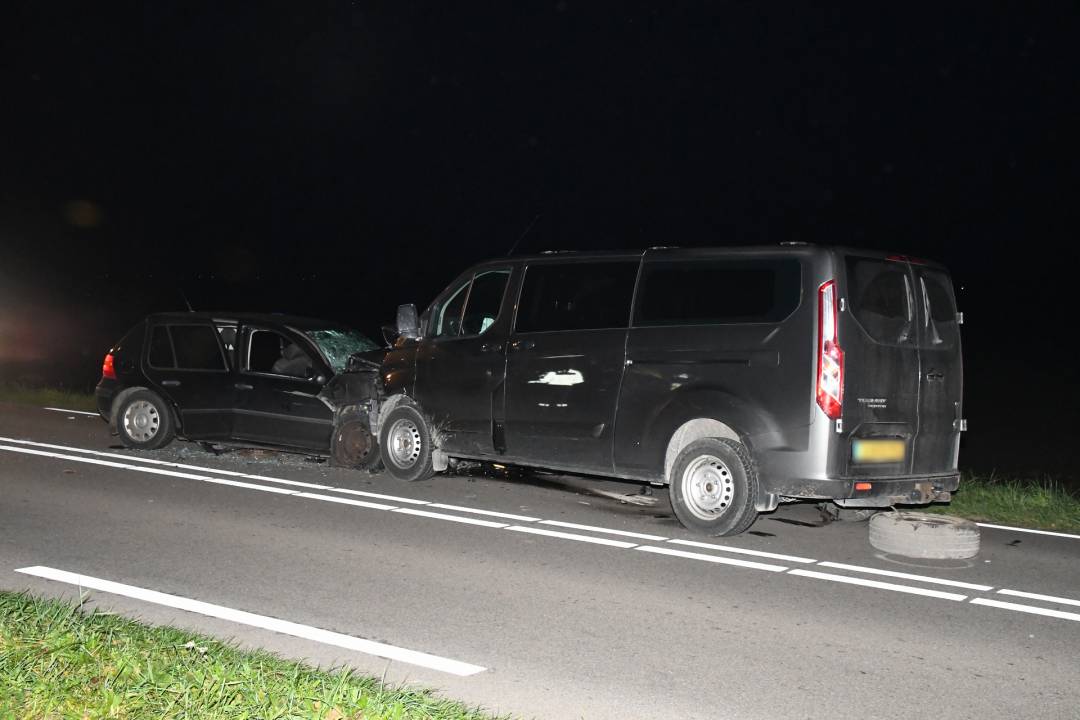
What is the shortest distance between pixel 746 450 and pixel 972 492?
3204mm

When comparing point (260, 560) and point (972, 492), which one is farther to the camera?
point (972, 492)

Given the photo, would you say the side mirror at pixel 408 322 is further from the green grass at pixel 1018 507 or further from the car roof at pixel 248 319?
the green grass at pixel 1018 507

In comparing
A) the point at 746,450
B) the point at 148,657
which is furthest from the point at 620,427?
the point at 148,657

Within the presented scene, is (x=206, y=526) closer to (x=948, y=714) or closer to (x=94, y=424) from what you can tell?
(x=948, y=714)

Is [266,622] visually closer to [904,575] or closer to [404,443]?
[904,575]

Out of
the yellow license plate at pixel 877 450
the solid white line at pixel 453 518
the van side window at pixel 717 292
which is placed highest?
the van side window at pixel 717 292

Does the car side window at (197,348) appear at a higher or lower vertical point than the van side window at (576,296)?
lower

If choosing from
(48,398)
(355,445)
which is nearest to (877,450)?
(355,445)

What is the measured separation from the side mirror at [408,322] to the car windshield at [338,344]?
132cm

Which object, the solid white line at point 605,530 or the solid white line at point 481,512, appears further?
the solid white line at point 481,512

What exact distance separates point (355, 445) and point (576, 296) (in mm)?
3234

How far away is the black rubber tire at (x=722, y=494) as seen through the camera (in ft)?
27.2

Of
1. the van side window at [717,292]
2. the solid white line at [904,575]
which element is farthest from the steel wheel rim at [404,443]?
the solid white line at [904,575]

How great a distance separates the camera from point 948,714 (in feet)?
15.4
